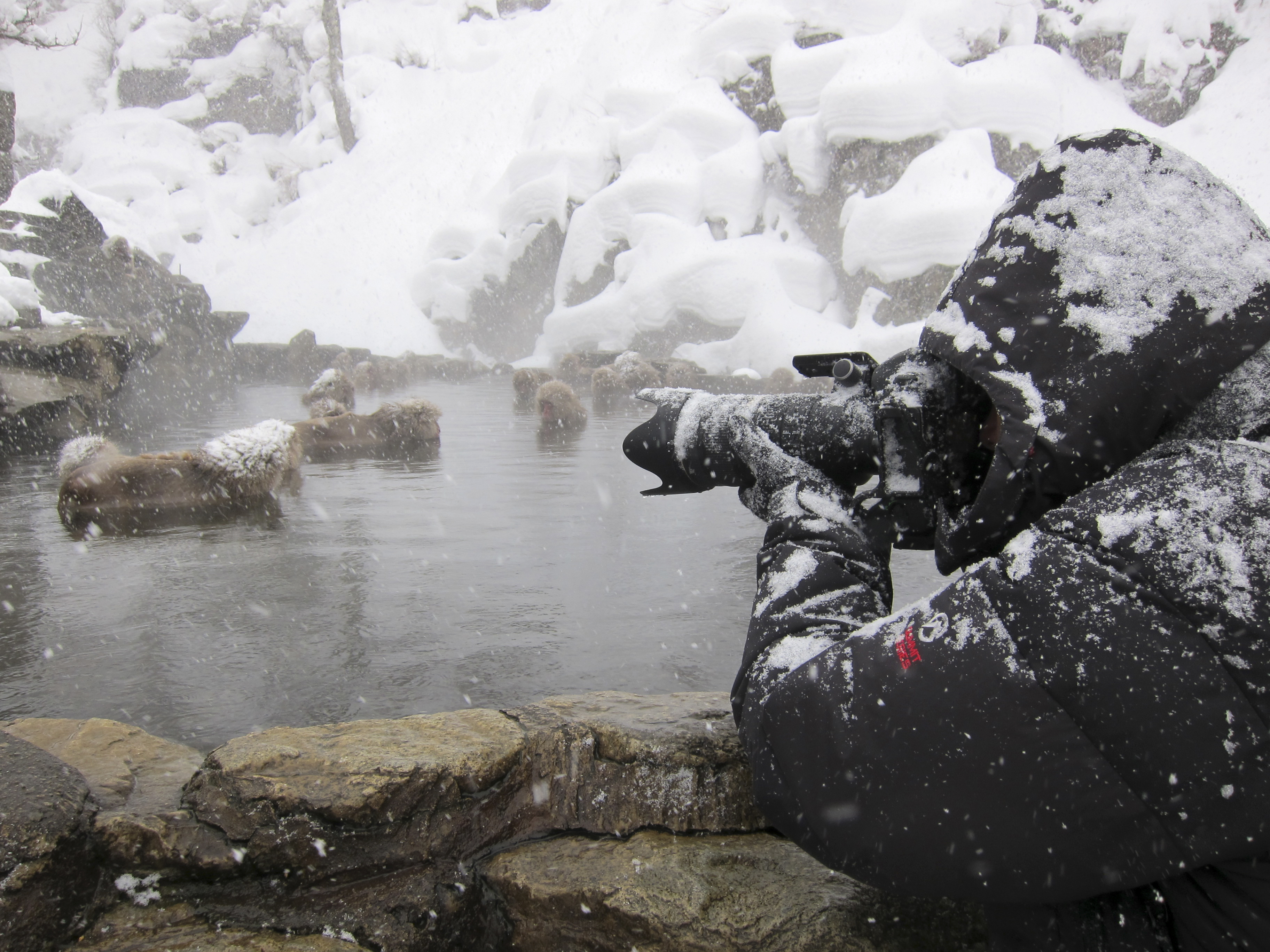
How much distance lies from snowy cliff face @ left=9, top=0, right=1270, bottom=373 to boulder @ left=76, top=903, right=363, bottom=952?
14.5 metres

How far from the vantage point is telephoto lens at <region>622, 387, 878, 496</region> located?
43.8 inches

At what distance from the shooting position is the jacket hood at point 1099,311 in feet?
2.30

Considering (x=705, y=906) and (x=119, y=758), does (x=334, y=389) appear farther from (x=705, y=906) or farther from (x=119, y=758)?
(x=705, y=906)

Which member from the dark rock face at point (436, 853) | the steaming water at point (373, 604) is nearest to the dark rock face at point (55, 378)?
the steaming water at point (373, 604)

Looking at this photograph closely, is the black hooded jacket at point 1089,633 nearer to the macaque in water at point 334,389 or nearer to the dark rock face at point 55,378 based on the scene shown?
the dark rock face at point 55,378

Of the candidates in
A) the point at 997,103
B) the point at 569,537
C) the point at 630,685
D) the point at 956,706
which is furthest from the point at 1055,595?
the point at 997,103

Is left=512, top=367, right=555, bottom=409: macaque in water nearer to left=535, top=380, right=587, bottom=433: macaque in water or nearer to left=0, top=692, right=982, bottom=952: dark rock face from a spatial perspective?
left=535, top=380, right=587, bottom=433: macaque in water

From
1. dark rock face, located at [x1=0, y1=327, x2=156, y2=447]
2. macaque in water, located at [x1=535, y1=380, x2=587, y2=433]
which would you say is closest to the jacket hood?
macaque in water, located at [x1=535, y1=380, x2=587, y2=433]

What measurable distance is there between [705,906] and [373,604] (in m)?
1.86

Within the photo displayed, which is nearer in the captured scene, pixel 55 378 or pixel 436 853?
pixel 436 853

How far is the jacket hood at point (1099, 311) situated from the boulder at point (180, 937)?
1056 mm

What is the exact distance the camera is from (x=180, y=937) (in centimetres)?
105

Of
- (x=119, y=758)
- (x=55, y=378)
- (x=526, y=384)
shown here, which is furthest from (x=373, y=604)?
(x=526, y=384)

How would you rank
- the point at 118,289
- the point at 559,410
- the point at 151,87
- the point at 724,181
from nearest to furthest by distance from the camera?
the point at 559,410 → the point at 118,289 → the point at 724,181 → the point at 151,87
